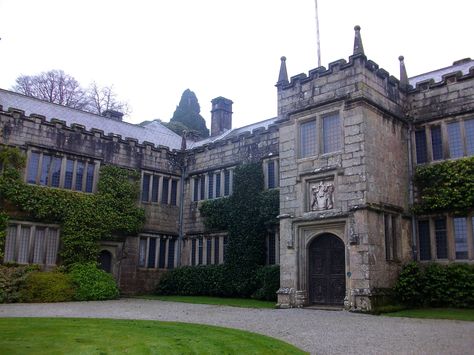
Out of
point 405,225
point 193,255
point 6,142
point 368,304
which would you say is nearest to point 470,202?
point 405,225

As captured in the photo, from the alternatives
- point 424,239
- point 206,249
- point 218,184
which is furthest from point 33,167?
point 424,239

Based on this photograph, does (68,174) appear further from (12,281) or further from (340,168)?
(340,168)

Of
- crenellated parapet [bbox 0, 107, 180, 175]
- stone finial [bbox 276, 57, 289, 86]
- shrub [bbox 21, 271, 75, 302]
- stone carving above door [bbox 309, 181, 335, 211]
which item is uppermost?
stone finial [bbox 276, 57, 289, 86]

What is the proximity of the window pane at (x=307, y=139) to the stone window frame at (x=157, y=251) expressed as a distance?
10290 mm

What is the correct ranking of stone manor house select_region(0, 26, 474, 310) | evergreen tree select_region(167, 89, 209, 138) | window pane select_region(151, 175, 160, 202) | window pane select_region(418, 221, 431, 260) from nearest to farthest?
stone manor house select_region(0, 26, 474, 310) < window pane select_region(418, 221, 431, 260) < window pane select_region(151, 175, 160, 202) < evergreen tree select_region(167, 89, 209, 138)

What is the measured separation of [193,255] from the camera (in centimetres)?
2536

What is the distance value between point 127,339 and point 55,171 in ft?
48.2

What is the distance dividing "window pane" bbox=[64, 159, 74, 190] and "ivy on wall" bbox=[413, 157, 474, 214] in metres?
14.8

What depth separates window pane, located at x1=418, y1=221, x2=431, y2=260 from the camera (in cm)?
1748

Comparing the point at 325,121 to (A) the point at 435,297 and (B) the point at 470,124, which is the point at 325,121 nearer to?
(B) the point at 470,124

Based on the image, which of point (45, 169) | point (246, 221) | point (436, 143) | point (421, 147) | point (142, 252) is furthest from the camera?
point (142, 252)

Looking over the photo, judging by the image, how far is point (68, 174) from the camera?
73.4ft

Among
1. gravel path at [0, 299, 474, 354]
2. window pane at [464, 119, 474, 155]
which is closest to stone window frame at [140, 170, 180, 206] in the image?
gravel path at [0, 299, 474, 354]

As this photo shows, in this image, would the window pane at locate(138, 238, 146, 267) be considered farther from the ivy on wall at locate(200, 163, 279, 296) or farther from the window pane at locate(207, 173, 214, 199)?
the window pane at locate(207, 173, 214, 199)
